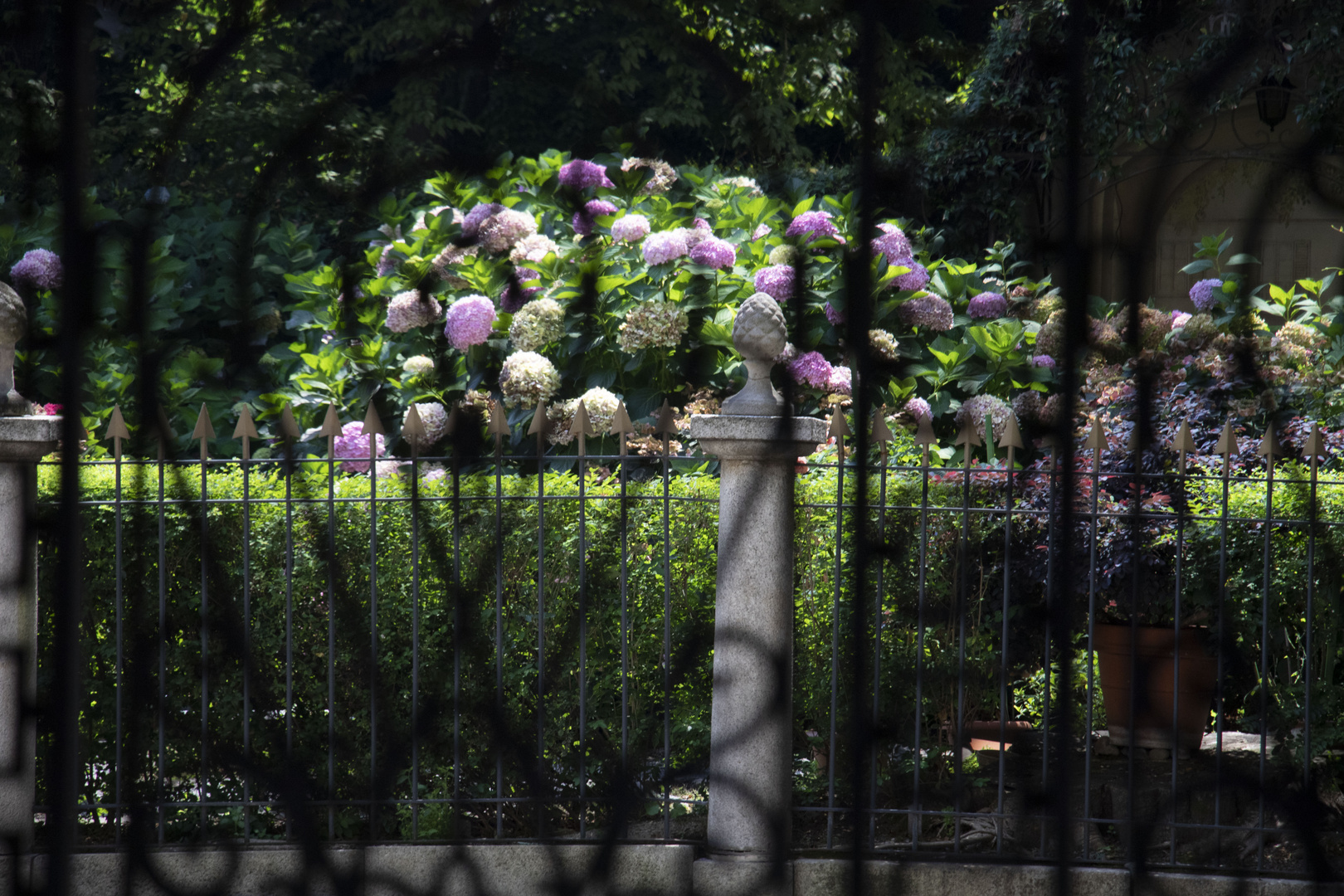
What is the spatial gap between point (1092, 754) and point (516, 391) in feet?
7.61

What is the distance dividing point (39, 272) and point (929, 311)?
Result: 9.33 ft

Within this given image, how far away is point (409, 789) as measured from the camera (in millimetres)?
3641

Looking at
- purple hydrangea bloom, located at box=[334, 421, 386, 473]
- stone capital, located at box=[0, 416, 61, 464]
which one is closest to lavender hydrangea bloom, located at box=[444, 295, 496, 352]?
purple hydrangea bloom, located at box=[334, 421, 386, 473]

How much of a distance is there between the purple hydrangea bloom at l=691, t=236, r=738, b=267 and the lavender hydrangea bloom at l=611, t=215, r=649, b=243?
19cm

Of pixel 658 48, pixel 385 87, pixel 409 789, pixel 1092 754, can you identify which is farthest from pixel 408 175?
pixel 1092 754

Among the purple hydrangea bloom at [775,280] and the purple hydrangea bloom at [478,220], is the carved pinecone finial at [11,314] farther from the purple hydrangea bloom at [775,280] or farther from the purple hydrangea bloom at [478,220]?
the purple hydrangea bloom at [775,280]

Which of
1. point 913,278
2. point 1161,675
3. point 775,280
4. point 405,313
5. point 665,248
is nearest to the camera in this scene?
point 775,280

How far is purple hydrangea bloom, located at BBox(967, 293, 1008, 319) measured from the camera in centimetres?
404

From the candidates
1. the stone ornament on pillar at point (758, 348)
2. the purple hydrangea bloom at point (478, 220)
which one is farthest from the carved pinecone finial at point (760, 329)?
the purple hydrangea bloom at point (478, 220)

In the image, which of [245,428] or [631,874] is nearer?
[245,428]

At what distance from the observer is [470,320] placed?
11.9 feet

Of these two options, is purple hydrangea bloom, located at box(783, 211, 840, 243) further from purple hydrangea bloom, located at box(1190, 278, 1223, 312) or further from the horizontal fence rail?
purple hydrangea bloom, located at box(1190, 278, 1223, 312)

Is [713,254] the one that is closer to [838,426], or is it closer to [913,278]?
[913,278]

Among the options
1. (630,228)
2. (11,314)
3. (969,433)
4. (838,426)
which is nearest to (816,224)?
(11,314)
